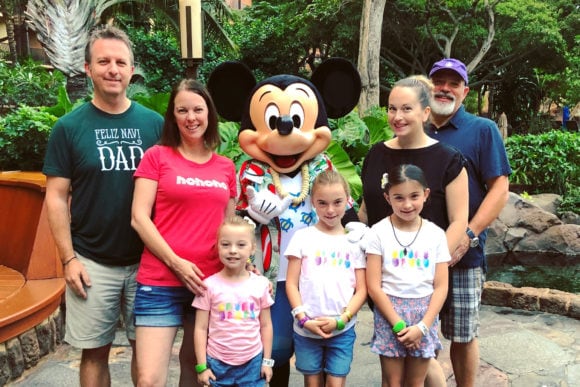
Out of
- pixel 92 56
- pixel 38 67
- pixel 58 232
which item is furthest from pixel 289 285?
pixel 38 67

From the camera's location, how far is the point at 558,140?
1104 centimetres

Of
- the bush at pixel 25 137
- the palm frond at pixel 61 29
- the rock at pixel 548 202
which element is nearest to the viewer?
the bush at pixel 25 137

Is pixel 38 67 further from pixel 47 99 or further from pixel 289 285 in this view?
pixel 289 285

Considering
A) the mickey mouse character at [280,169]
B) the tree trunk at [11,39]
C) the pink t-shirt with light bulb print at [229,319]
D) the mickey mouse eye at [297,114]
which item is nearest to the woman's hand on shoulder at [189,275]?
the pink t-shirt with light bulb print at [229,319]

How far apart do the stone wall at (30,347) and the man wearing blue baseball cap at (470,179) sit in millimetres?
2550

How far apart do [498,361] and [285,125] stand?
2.40m

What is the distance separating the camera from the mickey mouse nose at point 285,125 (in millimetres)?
2611

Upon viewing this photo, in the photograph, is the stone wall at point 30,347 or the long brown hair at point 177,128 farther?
the stone wall at point 30,347

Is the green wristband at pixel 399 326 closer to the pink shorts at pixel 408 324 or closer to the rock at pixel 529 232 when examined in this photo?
the pink shorts at pixel 408 324

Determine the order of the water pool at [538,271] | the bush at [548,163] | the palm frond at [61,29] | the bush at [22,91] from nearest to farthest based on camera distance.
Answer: the water pool at [538,271], the palm frond at [61,29], the bush at [22,91], the bush at [548,163]

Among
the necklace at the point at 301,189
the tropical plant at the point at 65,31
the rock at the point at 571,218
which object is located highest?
the tropical plant at the point at 65,31

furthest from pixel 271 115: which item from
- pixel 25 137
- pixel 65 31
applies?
pixel 65 31

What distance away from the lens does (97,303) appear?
8.14 ft

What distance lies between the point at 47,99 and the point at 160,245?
10146 mm
